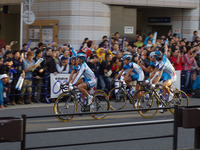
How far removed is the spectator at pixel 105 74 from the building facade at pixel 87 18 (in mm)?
6362

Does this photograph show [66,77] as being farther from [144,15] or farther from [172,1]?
[144,15]

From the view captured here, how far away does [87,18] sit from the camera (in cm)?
2278

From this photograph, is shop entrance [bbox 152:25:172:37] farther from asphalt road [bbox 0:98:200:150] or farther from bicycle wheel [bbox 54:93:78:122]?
bicycle wheel [bbox 54:93:78:122]

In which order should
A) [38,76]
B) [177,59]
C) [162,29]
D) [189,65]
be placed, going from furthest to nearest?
1. [162,29]
2. [189,65]
3. [177,59]
4. [38,76]

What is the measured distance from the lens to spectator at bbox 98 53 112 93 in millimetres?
15930

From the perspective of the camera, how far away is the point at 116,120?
1198 cm

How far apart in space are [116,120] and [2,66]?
4115 millimetres

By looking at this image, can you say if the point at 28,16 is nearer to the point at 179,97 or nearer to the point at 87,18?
the point at 87,18

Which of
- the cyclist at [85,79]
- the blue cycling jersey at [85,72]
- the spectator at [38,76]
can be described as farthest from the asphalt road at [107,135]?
the spectator at [38,76]

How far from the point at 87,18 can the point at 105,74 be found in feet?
24.2

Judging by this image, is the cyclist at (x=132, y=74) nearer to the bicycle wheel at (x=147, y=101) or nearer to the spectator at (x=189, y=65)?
the bicycle wheel at (x=147, y=101)

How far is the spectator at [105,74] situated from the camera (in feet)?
52.3

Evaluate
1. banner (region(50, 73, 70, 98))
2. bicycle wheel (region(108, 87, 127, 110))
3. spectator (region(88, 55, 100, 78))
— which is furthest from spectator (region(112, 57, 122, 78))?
bicycle wheel (region(108, 87, 127, 110))

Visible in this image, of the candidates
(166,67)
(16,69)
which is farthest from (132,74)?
(16,69)
